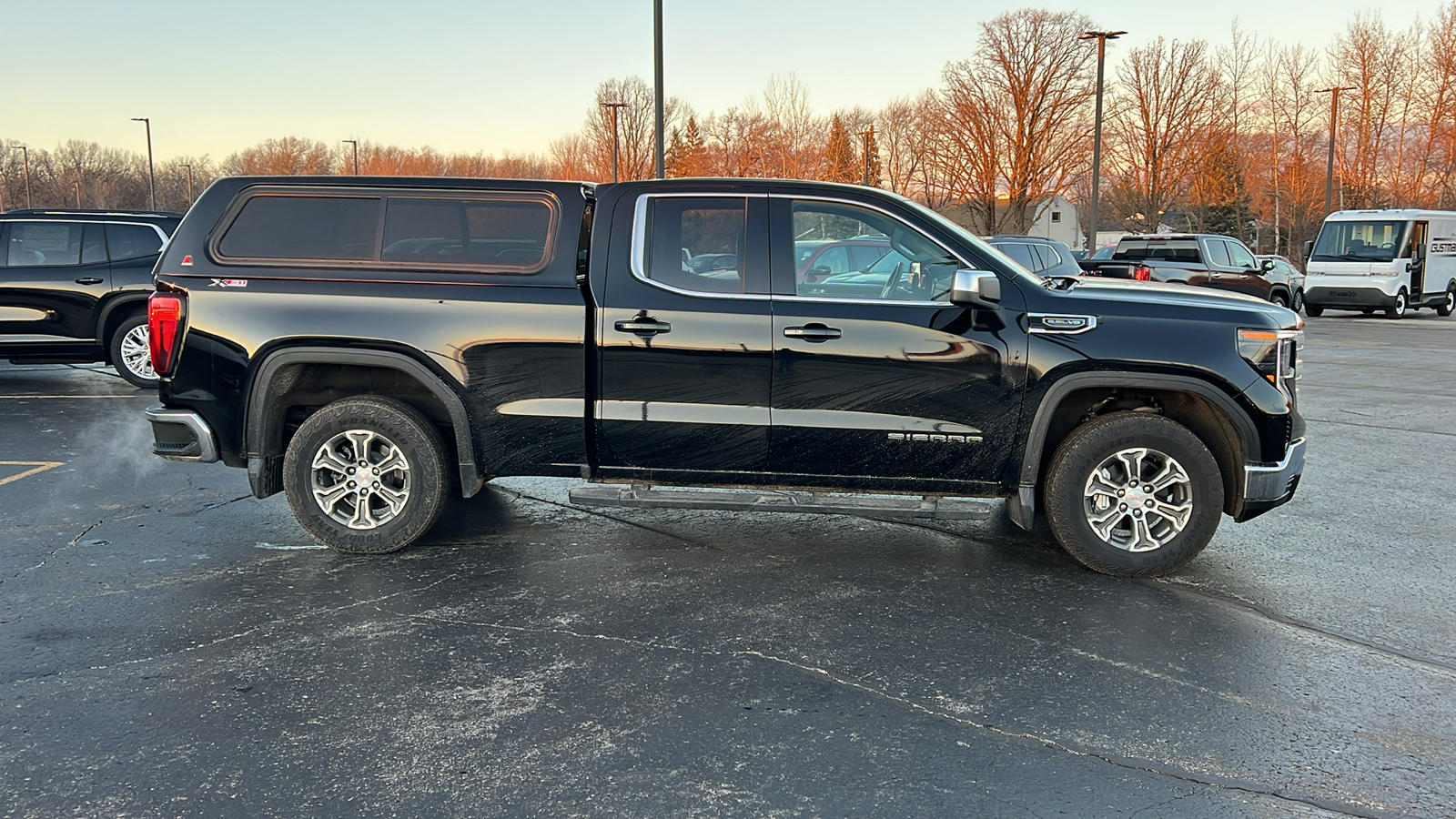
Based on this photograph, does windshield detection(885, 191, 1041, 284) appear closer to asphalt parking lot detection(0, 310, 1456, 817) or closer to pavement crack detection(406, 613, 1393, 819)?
asphalt parking lot detection(0, 310, 1456, 817)

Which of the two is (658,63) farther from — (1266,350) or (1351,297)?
(1351,297)

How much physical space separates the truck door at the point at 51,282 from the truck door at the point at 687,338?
8477mm

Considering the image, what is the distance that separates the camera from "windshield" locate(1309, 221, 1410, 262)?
2498 cm

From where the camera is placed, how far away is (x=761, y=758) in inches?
132

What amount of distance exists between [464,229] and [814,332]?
189cm

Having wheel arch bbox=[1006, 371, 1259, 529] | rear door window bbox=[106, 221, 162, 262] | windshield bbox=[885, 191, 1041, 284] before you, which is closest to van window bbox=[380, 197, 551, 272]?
windshield bbox=[885, 191, 1041, 284]

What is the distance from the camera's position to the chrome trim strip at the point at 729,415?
5.15m

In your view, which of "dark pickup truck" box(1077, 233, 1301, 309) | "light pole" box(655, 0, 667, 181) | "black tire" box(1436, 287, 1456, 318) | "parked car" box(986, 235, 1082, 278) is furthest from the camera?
"black tire" box(1436, 287, 1456, 318)

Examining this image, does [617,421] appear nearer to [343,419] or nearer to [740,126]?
[343,419]

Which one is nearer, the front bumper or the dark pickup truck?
the front bumper

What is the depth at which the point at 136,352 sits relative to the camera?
449 inches

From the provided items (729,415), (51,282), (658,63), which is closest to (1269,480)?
(729,415)

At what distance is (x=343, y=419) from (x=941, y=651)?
320 centimetres

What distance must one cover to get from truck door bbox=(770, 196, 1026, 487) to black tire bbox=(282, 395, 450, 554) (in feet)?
5.90
